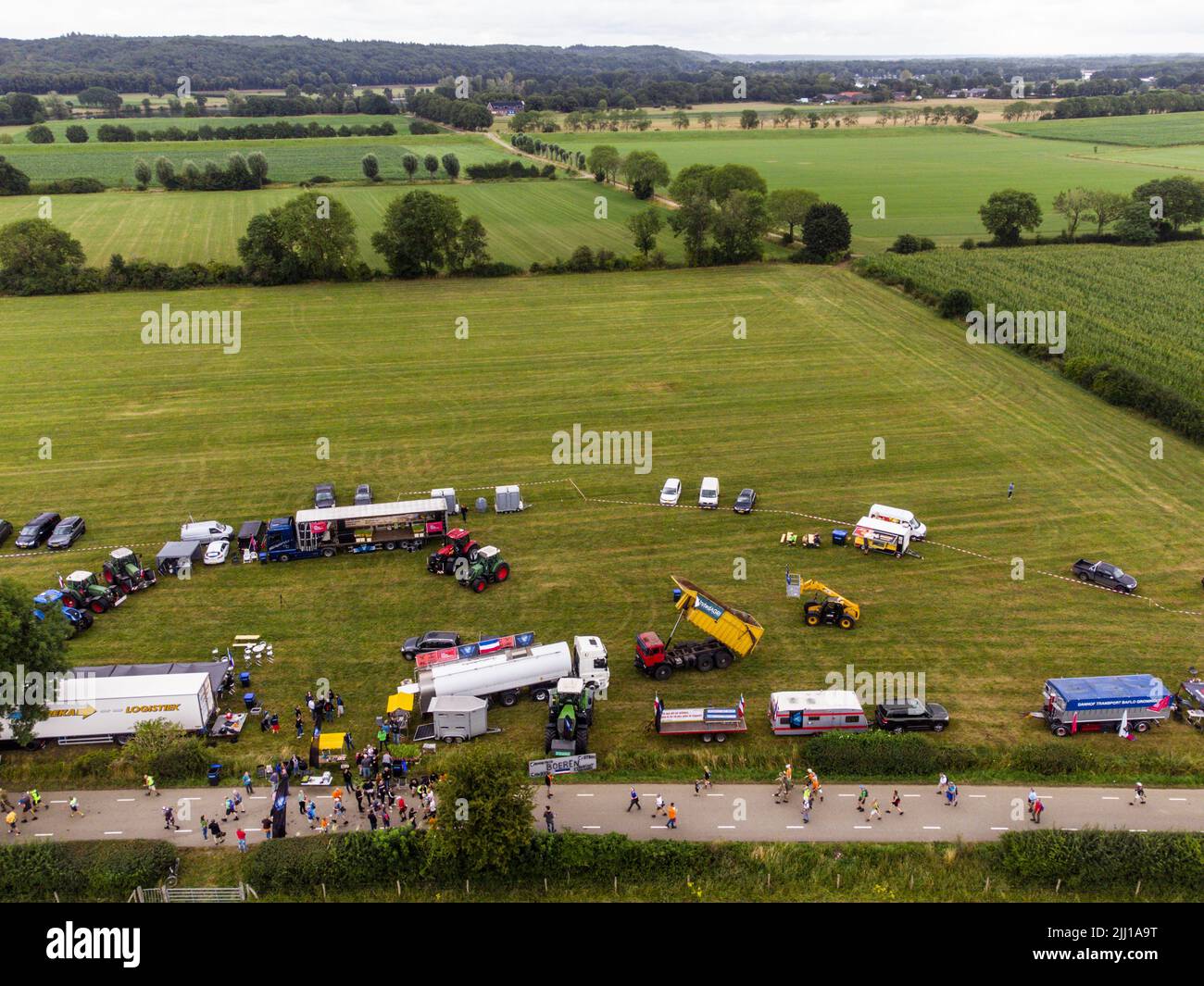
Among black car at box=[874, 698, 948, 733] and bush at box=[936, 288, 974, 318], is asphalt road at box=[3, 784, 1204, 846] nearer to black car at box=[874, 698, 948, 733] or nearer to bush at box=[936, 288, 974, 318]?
black car at box=[874, 698, 948, 733]

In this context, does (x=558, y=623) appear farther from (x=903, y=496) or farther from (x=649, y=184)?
(x=649, y=184)

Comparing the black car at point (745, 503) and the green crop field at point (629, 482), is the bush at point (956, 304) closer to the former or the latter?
the green crop field at point (629, 482)

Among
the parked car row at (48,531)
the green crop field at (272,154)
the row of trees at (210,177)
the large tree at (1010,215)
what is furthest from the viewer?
the green crop field at (272,154)

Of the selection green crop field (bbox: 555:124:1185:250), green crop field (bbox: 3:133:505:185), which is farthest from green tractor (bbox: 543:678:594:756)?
green crop field (bbox: 3:133:505:185)

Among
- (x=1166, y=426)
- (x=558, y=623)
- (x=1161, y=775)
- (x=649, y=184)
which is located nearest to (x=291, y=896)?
(x=558, y=623)

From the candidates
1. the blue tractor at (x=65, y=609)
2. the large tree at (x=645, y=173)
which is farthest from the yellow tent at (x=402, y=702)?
the large tree at (x=645, y=173)

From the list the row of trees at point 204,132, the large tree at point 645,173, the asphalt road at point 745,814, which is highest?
the row of trees at point 204,132
